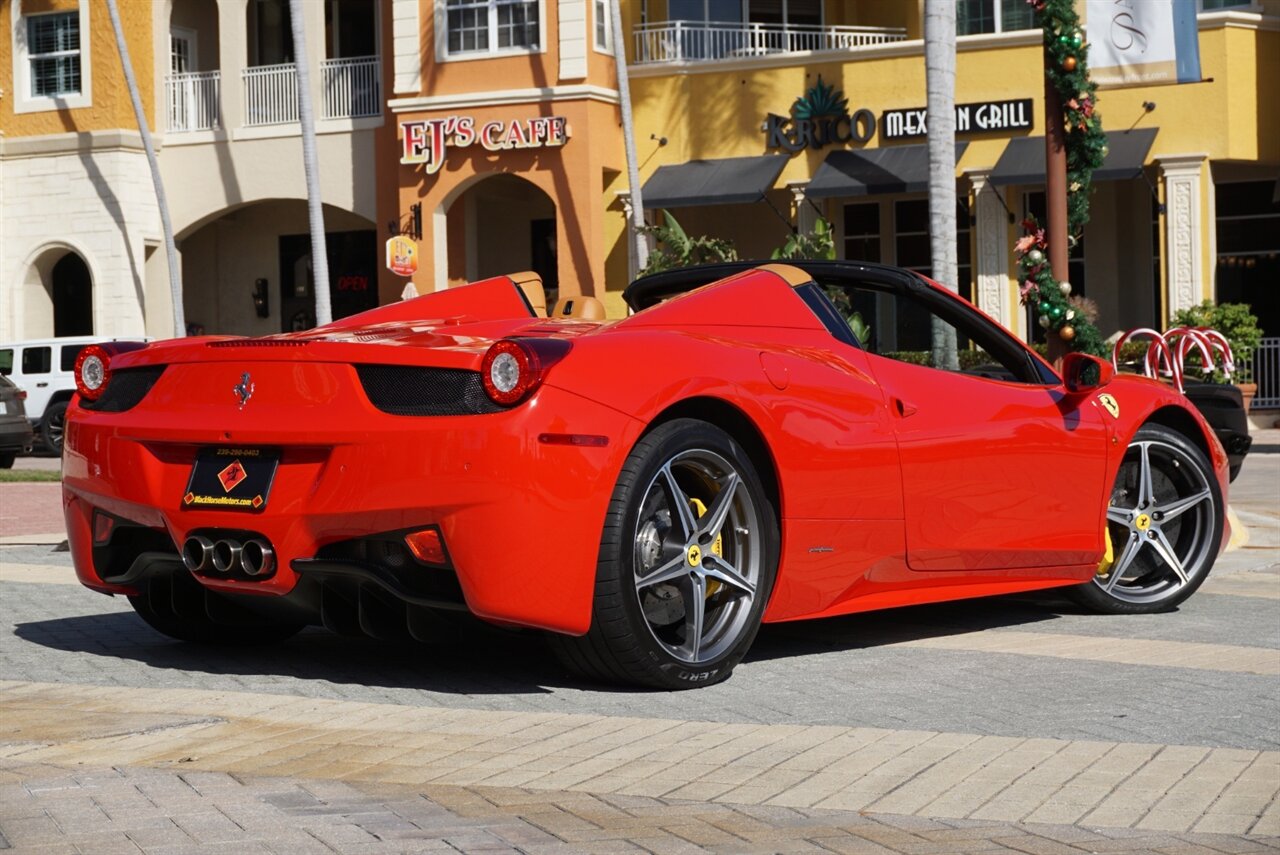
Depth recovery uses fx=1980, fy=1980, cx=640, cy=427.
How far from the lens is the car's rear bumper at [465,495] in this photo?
547cm

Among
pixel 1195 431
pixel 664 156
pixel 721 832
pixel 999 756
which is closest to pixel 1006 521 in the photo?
pixel 1195 431

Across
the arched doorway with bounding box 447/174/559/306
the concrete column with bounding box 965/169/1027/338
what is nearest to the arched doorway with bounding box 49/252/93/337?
the arched doorway with bounding box 447/174/559/306

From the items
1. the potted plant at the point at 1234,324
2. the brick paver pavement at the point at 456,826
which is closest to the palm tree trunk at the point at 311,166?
the potted plant at the point at 1234,324

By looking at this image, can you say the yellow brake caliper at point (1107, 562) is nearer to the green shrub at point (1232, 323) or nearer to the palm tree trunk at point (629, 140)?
the green shrub at point (1232, 323)

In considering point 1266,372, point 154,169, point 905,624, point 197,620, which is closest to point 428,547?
point 197,620

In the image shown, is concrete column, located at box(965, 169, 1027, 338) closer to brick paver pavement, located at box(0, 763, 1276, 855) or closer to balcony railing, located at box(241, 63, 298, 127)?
balcony railing, located at box(241, 63, 298, 127)

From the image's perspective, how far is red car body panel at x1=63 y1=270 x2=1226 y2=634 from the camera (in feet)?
18.1

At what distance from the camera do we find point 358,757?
5020mm

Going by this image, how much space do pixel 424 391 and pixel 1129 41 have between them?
13167 millimetres

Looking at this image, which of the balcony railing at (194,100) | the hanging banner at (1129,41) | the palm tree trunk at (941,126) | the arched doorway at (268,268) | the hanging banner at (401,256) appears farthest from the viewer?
the arched doorway at (268,268)

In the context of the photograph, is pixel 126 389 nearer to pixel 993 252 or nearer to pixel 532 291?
pixel 532 291

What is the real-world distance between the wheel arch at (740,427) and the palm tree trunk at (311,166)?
23.4 m

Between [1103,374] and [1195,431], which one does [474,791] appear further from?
[1195,431]

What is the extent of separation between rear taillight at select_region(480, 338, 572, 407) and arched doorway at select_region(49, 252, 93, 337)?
109ft
